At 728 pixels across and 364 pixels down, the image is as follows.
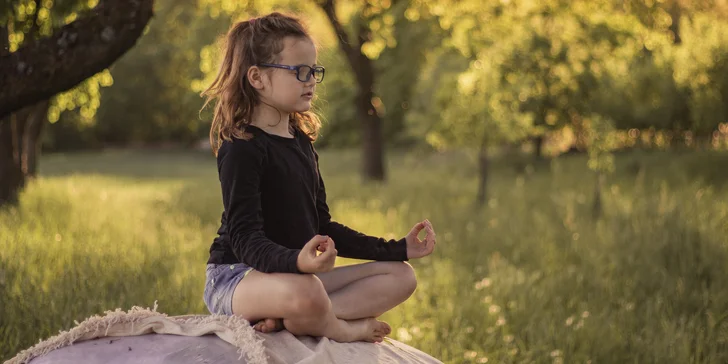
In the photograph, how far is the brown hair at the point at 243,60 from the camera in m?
2.95

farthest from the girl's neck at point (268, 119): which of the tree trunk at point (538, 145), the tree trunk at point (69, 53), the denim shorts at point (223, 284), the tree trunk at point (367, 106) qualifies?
the tree trunk at point (538, 145)

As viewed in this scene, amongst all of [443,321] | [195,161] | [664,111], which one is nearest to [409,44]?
[664,111]

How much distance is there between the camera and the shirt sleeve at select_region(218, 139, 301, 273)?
268 cm

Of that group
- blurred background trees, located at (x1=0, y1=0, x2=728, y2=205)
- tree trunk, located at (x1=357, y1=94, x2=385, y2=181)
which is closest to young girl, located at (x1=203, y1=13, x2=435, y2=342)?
blurred background trees, located at (x1=0, y1=0, x2=728, y2=205)

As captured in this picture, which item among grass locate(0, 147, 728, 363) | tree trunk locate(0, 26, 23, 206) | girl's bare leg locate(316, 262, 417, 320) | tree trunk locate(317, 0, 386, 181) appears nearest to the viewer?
girl's bare leg locate(316, 262, 417, 320)

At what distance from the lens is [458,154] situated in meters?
22.3

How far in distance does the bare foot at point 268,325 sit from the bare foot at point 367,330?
307 millimetres

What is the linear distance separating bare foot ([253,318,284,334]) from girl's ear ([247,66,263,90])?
36.4 inches

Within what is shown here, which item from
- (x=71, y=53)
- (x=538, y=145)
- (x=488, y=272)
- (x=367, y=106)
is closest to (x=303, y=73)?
(x=71, y=53)

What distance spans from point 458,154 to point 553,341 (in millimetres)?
17591

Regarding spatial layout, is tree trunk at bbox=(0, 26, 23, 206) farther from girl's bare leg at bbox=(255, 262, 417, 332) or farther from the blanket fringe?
girl's bare leg at bbox=(255, 262, 417, 332)

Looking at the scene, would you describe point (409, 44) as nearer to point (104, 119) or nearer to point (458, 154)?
point (458, 154)

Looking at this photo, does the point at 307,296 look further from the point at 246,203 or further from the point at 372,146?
the point at 372,146

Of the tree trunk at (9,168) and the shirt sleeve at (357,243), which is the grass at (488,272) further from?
the shirt sleeve at (357,243)
